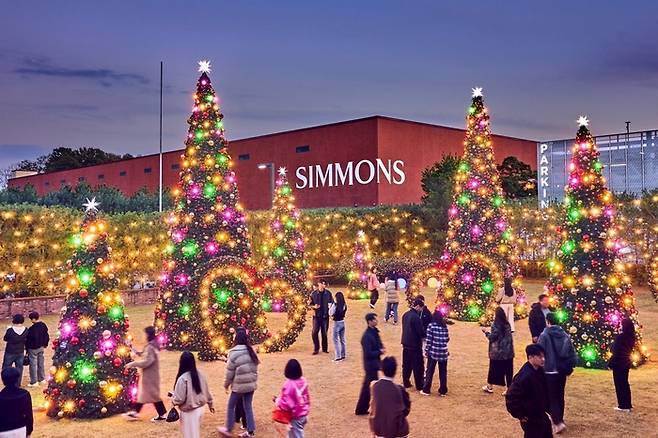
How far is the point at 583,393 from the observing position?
1116 cm

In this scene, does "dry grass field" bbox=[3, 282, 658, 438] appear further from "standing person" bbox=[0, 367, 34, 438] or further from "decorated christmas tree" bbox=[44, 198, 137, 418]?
"standing person" bbox=[0, 367, 34, 438]

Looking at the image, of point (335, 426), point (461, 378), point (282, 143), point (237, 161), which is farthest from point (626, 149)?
point (335, 426)

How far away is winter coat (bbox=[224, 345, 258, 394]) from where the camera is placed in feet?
28.3

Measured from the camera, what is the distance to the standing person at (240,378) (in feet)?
28.3

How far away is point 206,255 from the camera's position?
16531 millimetres

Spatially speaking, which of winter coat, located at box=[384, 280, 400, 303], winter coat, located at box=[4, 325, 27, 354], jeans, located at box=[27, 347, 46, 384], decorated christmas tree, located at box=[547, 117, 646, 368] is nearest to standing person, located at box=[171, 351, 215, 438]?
winter coat, located at box=[4, 325, 27, 354]

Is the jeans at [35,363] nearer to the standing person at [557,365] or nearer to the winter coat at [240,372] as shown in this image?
the winter coat at [240,372]

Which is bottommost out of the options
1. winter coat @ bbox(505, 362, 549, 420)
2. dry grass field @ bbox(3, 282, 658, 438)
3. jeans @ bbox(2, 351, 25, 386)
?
dry grass field @ bbox(3, 282, 658, 438)

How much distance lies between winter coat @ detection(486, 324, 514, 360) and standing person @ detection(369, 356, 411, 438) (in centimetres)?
417

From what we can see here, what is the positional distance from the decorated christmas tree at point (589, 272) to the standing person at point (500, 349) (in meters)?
3.24

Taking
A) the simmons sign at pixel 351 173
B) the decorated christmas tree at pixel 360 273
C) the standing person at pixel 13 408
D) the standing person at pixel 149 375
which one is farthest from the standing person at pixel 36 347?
the simmons sign at pixel 351 173

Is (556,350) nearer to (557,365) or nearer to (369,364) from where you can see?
(557,365)


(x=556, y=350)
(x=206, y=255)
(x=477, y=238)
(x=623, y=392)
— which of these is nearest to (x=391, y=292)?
(x=477, y=238)

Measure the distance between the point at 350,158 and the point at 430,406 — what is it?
99.7 feet
